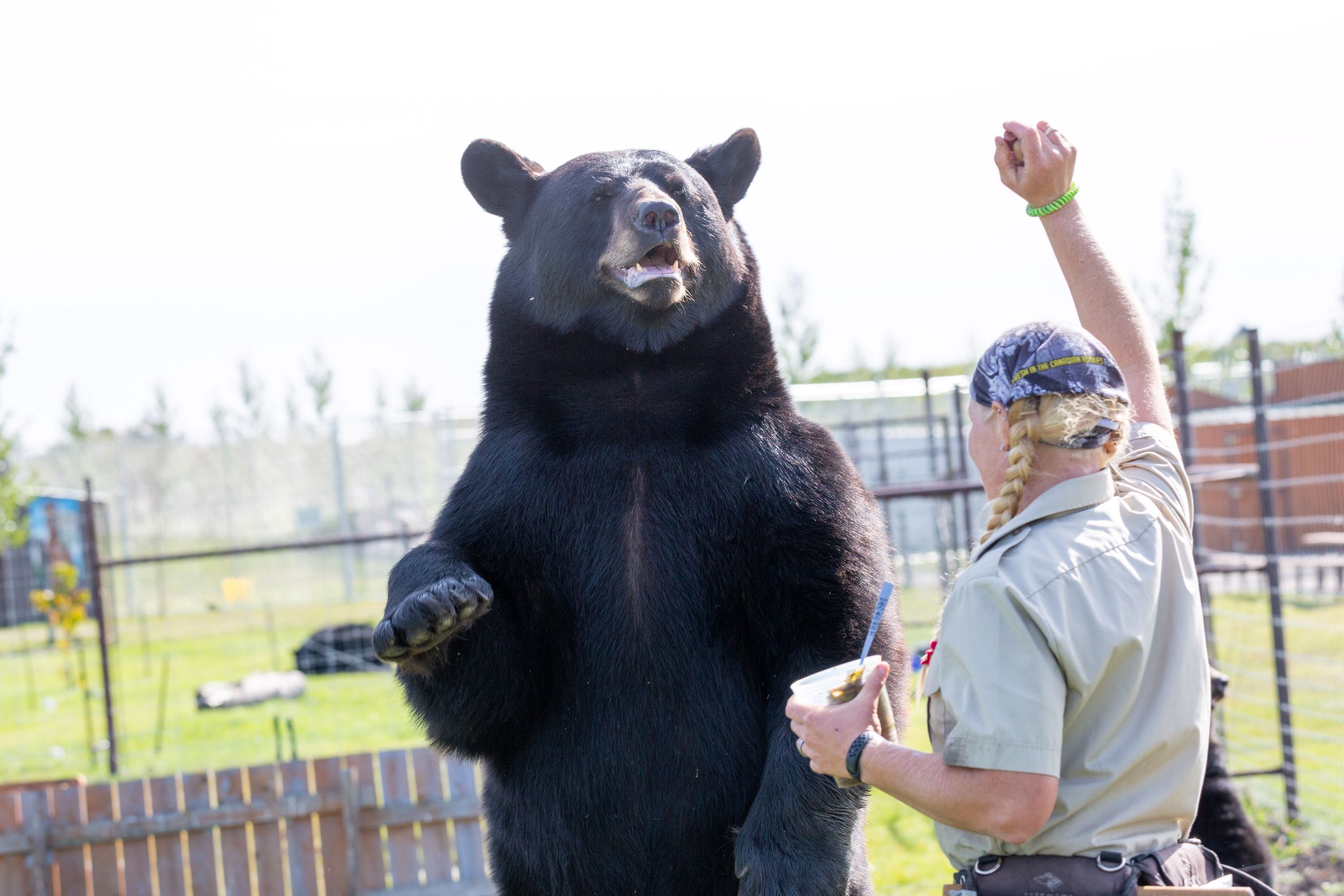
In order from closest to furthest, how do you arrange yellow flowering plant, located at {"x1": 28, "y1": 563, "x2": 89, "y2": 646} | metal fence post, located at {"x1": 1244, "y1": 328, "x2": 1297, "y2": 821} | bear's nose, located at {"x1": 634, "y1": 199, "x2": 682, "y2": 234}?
1. bear's nose, located at {"x1": 634, "y1": 199, "x2": 682, "y2": 234}
2. metal fence post, located at {"x1": 1244, "y1": 328, "x2": 1297, "y2": 821}
3. yellow flowering plant, located at {"x1": 28, "y1": 563, "x2": 89, "y2": 646}

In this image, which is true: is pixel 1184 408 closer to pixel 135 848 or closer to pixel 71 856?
pixel 135 848

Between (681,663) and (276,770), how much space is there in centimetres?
380

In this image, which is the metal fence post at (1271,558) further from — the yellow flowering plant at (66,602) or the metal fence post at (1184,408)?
the yellow flowering plant at (66,602)

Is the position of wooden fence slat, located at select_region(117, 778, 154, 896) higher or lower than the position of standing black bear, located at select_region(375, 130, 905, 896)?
lower

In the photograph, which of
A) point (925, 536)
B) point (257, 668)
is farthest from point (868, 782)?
point (925, 536)

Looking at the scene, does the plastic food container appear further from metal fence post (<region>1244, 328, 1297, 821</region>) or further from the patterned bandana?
metal fence post (<region>1244, 328, 1297, 821</region>)

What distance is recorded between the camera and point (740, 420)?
275 cm

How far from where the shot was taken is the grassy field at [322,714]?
264 inches

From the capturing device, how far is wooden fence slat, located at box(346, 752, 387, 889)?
18.8 feet

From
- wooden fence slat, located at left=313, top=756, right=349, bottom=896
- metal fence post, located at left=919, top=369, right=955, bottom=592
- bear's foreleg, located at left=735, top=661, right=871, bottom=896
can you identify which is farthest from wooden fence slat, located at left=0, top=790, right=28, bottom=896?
metal fence post, located at left=919, top=369, right=955, bottom=592

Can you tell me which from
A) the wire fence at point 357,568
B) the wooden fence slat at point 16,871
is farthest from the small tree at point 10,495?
the wooden fence slat at point 16,871

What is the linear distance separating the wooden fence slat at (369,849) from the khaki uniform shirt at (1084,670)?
4.37 metres

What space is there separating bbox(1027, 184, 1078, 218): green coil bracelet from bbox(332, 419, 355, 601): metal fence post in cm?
1773

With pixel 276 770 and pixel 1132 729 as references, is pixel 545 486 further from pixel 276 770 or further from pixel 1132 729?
pixel 276 770
